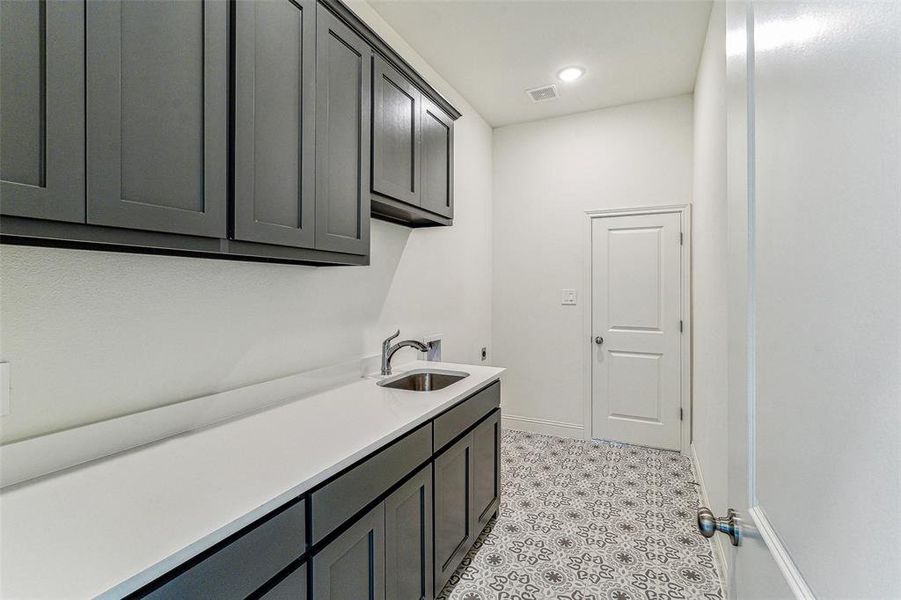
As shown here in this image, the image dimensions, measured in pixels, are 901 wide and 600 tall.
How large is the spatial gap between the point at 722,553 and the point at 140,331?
2.55 meters

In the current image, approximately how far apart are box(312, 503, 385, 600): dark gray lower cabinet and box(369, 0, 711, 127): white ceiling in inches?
98.9

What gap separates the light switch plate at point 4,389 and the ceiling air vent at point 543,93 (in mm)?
3306

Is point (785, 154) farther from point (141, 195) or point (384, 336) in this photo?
point (384, 336)

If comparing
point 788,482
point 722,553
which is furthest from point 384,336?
point 788,482

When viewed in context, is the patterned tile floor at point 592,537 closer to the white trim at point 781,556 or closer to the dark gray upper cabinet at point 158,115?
the white trim at point 781,556

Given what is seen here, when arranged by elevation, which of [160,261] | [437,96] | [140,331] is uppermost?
[437,96]

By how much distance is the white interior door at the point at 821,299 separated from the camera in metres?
0.34

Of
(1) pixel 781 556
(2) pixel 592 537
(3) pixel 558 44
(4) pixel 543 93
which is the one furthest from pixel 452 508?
(4) pixel 543 93

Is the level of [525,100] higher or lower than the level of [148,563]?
higher

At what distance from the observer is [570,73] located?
3.02m

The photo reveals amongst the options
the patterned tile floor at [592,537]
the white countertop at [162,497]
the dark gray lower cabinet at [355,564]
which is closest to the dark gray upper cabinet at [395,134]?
the white countertop at [162,497]

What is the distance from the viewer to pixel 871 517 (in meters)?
0.35

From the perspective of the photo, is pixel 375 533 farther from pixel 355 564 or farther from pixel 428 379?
pixel 428 379

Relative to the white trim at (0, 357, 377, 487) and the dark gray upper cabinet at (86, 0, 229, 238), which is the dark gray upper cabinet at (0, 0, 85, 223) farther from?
the white trim at (0, 357, 377, 487)
